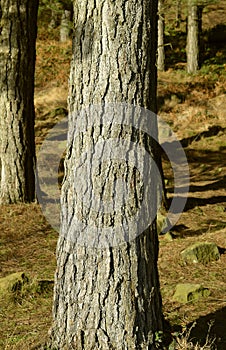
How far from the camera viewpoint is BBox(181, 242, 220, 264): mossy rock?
7742 millimetres

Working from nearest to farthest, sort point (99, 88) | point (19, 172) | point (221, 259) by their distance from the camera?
point (99, 88) < point (221, 259) < point (19, 172)

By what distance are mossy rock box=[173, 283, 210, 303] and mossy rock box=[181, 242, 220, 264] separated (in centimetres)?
118

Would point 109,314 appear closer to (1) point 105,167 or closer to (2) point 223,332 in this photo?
(1) point 105,167

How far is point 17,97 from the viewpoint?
9352 mm

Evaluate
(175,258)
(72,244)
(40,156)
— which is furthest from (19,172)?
(72,244)

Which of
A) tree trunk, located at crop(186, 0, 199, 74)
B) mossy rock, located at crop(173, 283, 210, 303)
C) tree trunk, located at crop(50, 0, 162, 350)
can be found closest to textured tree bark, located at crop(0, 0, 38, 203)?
mossy rock, located at crop(173, 283, 210, 303)

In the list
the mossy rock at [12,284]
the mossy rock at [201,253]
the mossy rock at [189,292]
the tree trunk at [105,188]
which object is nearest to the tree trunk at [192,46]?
the mossy rock at [201,253]

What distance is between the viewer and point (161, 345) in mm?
4477

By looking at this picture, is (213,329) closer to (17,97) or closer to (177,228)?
(177,228)

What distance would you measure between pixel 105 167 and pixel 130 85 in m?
0.63

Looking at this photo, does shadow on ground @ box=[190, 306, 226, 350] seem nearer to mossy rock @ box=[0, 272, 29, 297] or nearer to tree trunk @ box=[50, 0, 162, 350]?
tree trunk @ box=[50, 0, 162, 350]

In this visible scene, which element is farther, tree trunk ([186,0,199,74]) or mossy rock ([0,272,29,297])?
tree trunk ([186,0,199,74])

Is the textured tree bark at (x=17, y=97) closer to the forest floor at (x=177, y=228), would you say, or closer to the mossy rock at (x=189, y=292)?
the forest floor at (x=177, y=228)

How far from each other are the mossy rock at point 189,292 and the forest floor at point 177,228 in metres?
0.07
